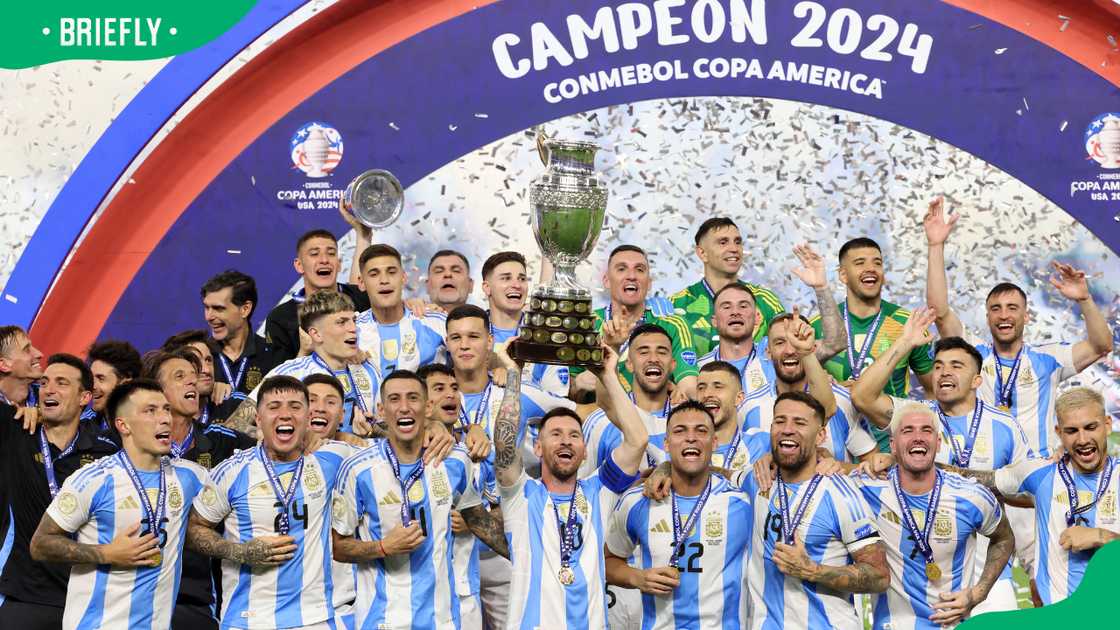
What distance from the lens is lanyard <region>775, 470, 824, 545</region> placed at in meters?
7.46

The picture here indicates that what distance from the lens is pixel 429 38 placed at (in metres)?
10.8

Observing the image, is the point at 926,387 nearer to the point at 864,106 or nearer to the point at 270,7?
the point at 864,106

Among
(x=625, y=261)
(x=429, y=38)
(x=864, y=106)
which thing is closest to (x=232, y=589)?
→ (x=625, y=261)

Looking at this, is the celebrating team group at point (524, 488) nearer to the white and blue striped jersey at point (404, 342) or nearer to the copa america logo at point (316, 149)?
the white and blue striped jersey at point (404, 342)

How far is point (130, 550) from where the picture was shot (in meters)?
7.29

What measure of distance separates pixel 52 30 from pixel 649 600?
5735 millimetres

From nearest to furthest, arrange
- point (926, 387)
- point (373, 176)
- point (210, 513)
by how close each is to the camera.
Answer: point (210, 513), point (926, 387), point (373, 176)

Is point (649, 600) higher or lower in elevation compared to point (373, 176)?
lower

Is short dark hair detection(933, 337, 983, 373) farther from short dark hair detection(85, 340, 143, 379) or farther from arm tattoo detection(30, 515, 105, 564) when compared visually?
arm tattoo detection(30, 515, 105, 564)

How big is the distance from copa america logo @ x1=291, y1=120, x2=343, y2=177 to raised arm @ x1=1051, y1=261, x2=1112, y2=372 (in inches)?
170

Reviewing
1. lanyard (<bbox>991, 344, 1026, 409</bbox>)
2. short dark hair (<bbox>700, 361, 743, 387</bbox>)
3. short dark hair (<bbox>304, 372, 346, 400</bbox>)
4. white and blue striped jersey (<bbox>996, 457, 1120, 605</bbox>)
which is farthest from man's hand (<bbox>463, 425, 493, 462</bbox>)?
lanyard (<bbox>991, 344, 1026, 409</bbox>)

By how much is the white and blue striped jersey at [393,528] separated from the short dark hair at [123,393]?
3.07ft

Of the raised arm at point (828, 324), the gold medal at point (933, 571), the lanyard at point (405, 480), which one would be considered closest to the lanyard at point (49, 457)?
the lanyard at point (405, 480)

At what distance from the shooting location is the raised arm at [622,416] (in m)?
7.25
